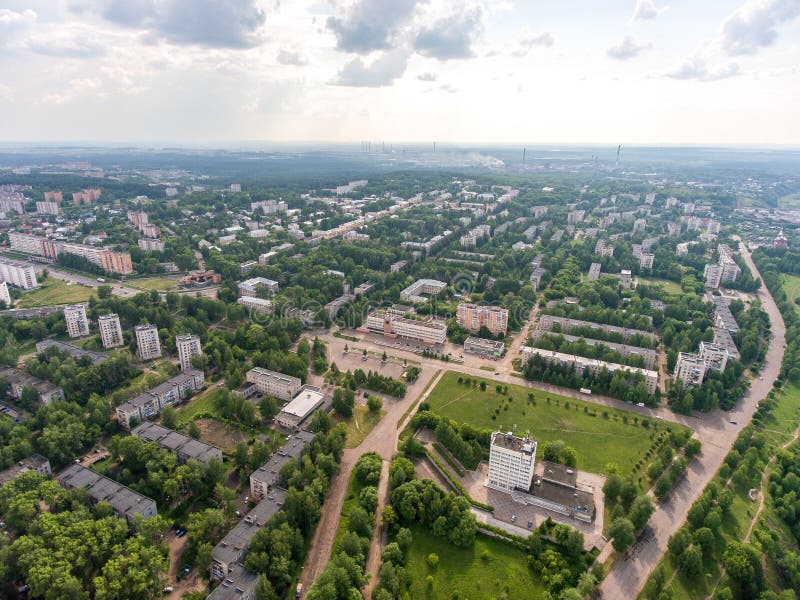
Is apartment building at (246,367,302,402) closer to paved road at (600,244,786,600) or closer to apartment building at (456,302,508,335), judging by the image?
apartment building at (456,302,508,335)

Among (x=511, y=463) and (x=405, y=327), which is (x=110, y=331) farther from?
(x=511, y=463)

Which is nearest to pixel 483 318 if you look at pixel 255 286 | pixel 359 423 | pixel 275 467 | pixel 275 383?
pixel 359 423

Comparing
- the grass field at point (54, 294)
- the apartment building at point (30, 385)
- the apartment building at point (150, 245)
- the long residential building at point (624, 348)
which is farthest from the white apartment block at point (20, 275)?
the long residential building at point (624, 348)

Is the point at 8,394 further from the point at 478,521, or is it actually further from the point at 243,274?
the point at 478,521

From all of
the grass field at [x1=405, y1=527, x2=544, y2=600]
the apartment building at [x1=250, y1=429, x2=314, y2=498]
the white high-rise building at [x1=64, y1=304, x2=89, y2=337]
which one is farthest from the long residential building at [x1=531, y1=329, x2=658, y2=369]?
the white high-rise building at [x1=64, y1=304, x2=89, y2=337]

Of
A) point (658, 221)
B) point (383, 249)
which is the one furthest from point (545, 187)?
point (383, 249)

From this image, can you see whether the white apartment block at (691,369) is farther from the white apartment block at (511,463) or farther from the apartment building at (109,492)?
the apartment building at (109,492)
